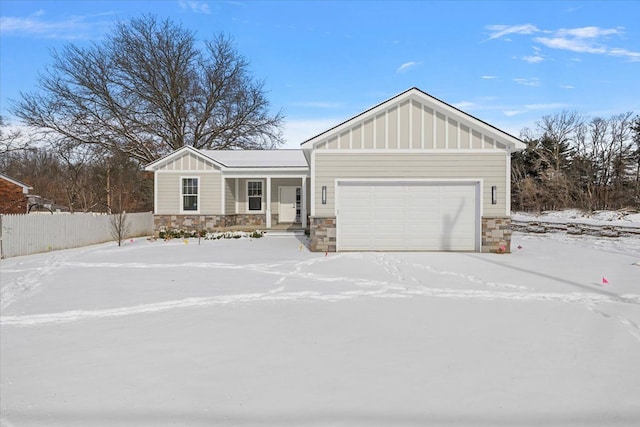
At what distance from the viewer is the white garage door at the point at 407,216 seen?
12.8 m

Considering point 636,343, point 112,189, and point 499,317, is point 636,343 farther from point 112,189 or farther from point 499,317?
point 112,189

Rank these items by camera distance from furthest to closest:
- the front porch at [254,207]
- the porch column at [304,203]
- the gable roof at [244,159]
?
the porch column at [304,203] → the front porch at [254,207] → the gable roof at [244,159]

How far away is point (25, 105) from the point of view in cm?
2647

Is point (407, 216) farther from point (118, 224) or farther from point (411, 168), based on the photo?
point (118, 224)

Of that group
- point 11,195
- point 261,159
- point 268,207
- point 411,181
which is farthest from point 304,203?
point 11,195

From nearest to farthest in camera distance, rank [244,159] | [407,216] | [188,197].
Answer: [407,216]
[188,197]
[244,159]

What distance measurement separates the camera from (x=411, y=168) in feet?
41.5

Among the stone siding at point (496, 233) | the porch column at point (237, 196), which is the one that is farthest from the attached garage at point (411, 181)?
the porch column at point (237, 196)

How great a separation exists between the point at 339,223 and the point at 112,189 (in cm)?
1996

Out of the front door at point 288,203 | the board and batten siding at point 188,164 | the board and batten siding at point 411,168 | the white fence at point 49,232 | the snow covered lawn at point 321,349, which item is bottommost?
the snow covered lawn at point 321,349

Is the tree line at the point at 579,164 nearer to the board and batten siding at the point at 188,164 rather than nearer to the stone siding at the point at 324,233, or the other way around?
the stone siding at the point at 324,233

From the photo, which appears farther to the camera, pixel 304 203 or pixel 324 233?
pixel 304 203

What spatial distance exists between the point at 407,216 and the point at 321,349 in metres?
8.99

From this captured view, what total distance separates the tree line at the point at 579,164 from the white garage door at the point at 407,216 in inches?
798
